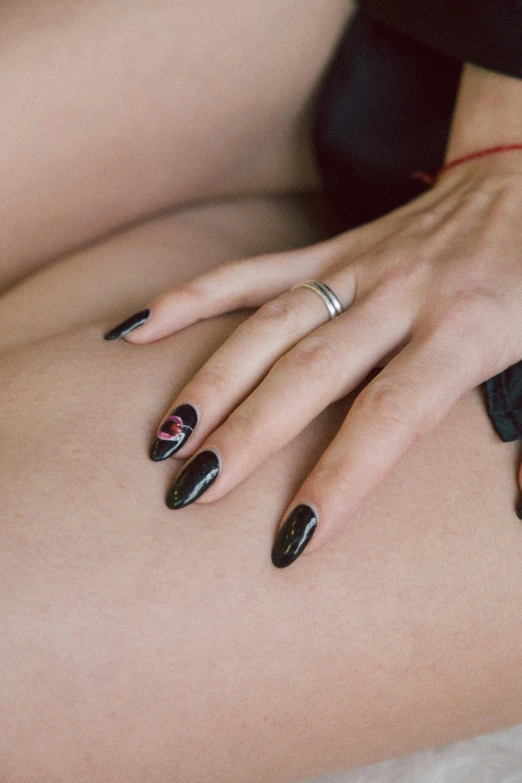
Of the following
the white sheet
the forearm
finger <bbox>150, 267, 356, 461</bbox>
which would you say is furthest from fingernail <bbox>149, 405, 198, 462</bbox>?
the forearm

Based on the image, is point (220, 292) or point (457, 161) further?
point (457, 161)

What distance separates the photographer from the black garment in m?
0.83

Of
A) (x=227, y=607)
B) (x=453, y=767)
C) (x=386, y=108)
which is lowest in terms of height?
(x=453, y=767)

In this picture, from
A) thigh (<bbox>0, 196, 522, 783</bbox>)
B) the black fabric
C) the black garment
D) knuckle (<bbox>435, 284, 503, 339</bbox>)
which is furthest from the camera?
the black garment

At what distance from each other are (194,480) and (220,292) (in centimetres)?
20

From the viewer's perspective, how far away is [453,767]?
60 cm

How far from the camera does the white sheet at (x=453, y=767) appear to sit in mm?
595

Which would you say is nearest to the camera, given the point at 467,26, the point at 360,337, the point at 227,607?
the point at 227,607

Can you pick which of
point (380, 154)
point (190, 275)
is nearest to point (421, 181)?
point (380, 154)

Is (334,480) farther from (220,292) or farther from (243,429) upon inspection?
(220,292)

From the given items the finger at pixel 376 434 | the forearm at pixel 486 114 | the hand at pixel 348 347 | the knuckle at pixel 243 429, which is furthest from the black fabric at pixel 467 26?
the knuckle at pixel 243 429

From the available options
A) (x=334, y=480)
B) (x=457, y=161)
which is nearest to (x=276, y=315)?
(x=334, y=480)

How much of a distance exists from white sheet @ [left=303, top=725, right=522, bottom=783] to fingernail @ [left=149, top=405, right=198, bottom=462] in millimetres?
314

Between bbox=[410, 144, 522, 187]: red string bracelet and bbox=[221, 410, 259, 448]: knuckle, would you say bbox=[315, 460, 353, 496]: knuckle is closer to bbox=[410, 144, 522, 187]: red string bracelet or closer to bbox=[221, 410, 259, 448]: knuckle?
bbox=[221, 410, 259, 448]: knuckle
